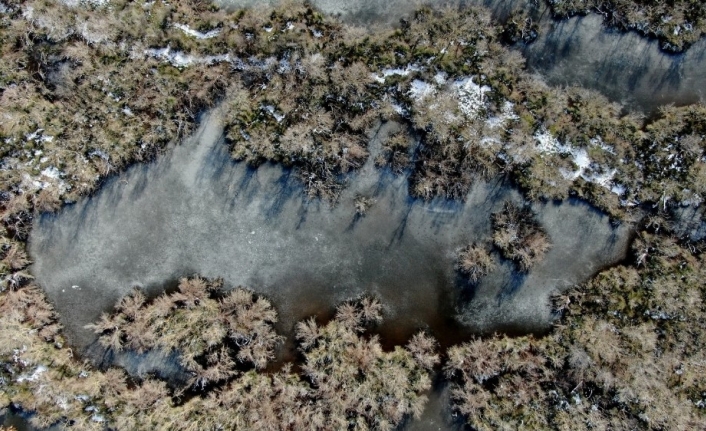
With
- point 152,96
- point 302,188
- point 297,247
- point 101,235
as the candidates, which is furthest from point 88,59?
point 297,247

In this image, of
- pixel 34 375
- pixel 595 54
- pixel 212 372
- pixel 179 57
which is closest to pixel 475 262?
pixel 595 54

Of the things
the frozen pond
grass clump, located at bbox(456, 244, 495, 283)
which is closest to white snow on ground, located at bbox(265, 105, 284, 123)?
the frozen pond

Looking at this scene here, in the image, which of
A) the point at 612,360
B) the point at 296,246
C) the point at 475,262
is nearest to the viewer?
the point at 612,360

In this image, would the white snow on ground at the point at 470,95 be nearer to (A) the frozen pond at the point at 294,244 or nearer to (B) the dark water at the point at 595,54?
(B) the dark water at the point at 595,54

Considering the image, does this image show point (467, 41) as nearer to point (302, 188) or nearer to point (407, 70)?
point (407, 70)

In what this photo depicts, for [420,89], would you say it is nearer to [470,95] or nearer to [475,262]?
[470,95]

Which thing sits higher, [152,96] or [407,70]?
[407,70]
